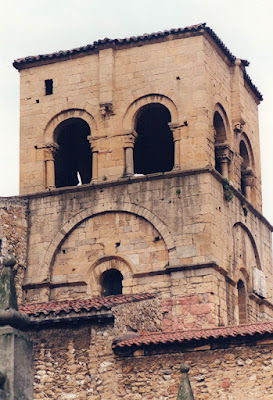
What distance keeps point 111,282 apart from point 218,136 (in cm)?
498

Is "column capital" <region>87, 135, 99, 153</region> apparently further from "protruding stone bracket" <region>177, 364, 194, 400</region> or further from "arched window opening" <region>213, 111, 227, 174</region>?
"protruding stone bracket" <region>177, 364, 194, 400</region>

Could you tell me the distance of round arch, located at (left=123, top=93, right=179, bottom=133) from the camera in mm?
30406

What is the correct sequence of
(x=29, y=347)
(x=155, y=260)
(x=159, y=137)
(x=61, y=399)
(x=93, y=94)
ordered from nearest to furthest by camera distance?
1. (x=29, y=347)
2. (x=61, y=399)
3. (x=155, y=260)
4. (x=93, y=94)
5. (x=159, y=137)

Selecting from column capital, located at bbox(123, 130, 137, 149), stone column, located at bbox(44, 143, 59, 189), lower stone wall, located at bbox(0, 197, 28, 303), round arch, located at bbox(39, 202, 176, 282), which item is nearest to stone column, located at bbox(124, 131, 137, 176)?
column capital, located at bbox(123, 130, 137, 149)

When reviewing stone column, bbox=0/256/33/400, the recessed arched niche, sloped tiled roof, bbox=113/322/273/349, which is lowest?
stone column, bbox=0/256/33/400

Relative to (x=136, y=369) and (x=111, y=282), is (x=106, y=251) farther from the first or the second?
(x=136, y=369)

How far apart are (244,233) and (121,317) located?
7.08 metres

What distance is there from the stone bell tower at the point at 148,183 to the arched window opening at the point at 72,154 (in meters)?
0.04

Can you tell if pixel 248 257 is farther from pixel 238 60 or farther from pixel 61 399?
pixel 61 399

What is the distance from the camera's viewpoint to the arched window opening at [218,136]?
31.4 meters

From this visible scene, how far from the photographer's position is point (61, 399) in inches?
973

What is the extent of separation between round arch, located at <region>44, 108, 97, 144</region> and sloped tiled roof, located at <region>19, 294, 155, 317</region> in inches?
212

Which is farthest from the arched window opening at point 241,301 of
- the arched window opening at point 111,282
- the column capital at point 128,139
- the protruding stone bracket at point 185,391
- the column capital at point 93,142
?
the protruding stone bracket at point 185,391

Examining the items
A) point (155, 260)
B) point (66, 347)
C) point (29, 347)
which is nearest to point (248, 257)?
point (155, 260)
